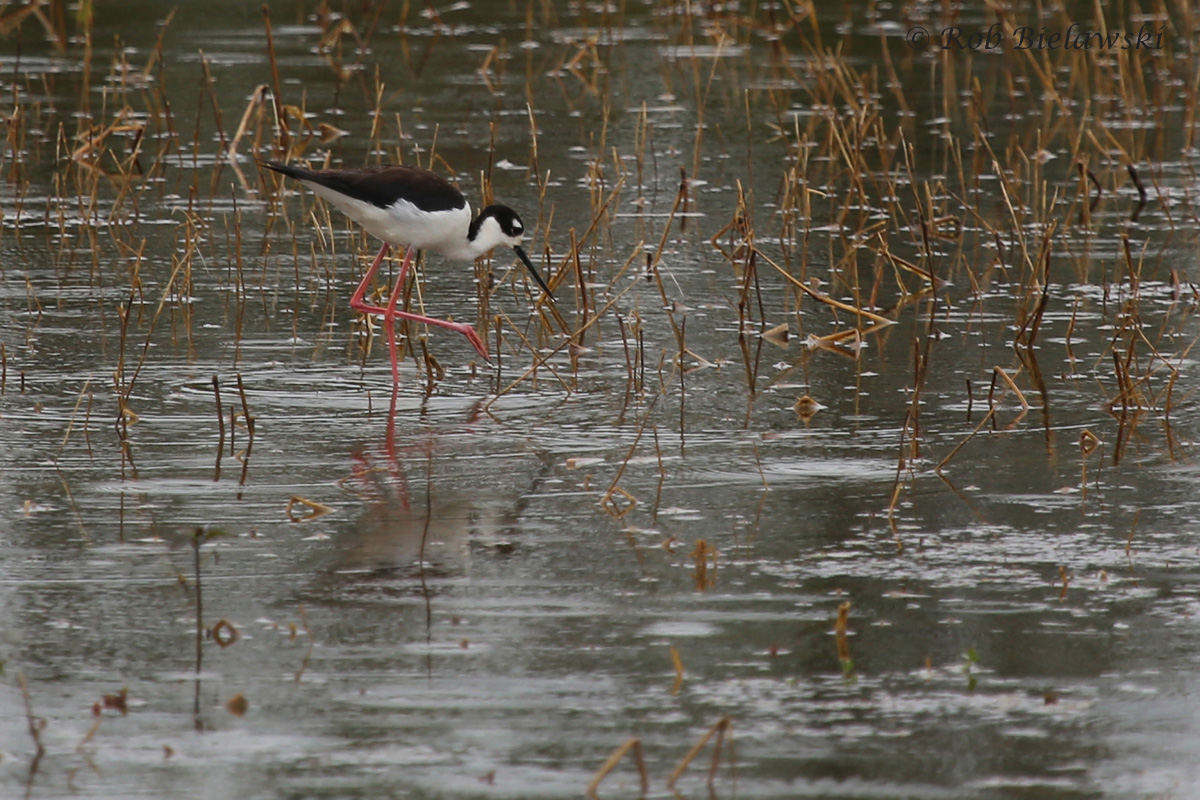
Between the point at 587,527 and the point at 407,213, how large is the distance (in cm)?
261

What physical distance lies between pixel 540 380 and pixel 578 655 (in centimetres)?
290

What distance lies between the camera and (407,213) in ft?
24.3

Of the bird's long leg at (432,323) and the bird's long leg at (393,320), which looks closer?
the bird's long leg at (393,320)

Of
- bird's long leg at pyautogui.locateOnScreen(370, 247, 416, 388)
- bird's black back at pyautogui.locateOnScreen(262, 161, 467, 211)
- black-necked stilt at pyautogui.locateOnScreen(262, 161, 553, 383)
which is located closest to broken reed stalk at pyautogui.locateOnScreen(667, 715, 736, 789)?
bird's long leg at pyautogui.locateOnScreen(370, 247, 416, 388)

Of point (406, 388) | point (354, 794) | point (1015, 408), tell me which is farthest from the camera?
point (406, 388)

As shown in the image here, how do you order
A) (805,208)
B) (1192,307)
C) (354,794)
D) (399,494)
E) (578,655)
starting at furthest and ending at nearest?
(805,208)
(1192,307)
(399,494)
(578,655)
(354,794)

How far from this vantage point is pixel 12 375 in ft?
22.8

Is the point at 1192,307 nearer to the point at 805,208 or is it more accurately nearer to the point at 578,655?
the point at 805,208

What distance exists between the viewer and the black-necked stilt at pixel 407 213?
734 cm

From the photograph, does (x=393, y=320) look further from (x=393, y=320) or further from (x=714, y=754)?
(x=714, y=754)

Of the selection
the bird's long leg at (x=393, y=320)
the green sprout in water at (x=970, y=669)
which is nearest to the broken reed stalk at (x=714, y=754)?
the green sprout in water at (x=970, y=669)

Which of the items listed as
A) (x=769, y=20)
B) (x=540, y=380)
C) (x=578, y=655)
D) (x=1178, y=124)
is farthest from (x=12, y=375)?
(x=769, y=20)

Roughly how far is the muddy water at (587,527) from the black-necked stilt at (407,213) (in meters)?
0.24

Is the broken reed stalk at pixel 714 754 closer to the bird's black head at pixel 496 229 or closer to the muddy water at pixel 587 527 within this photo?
the muddy water at pixel 587 527
